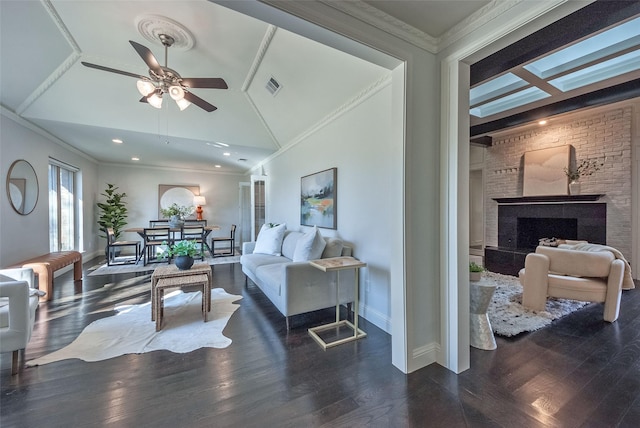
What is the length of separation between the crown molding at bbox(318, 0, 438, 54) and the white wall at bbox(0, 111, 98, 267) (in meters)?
4.98

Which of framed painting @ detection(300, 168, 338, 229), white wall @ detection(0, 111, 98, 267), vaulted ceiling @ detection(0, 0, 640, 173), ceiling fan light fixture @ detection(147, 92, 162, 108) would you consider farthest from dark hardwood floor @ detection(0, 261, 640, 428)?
ceiling fan light fixture @ detection(147, 92, 162, 108)

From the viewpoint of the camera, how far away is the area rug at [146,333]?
89.0 inches

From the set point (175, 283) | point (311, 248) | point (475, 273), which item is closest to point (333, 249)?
point (311, 248)

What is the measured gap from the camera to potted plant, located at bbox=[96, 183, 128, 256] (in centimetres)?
663

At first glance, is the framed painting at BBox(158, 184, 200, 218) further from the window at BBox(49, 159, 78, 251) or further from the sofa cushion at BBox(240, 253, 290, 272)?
the sofa cushion at BBox(240, 253, 290, 272)

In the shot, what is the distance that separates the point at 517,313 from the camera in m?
2.99

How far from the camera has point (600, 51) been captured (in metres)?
3.02

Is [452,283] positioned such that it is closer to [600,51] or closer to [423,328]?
[423,328]

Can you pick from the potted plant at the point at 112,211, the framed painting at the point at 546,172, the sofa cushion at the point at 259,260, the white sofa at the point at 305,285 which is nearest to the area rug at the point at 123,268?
the potted plant at the point at 112,211

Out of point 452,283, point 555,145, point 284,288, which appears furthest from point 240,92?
point 555,145

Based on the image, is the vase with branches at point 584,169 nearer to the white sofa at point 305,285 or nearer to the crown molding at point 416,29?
the crown molding at point 416,29

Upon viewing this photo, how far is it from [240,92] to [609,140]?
6.61 metres

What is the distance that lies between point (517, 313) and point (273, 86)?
4.48 m

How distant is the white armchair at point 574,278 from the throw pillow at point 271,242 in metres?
3.47
